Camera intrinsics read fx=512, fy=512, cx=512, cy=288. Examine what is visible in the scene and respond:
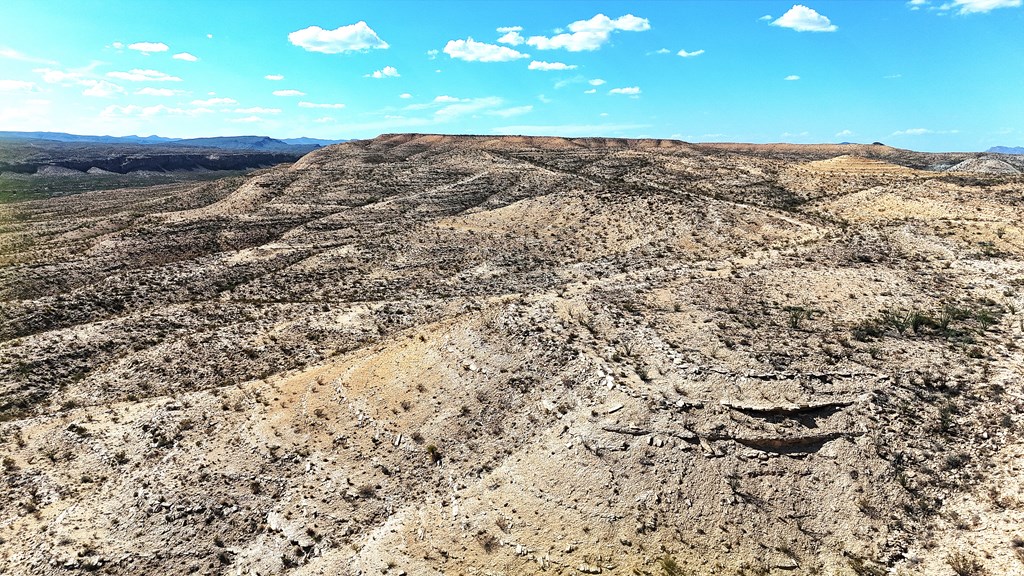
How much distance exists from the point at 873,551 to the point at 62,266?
1758 inches

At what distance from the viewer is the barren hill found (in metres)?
12.3

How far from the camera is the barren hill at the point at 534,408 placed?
12266 millimetres

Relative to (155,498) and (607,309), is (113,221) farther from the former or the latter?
(607,309)

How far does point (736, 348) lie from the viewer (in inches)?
727

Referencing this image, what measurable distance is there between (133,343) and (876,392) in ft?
99.7

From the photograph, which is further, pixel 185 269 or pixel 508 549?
pixel 185 269

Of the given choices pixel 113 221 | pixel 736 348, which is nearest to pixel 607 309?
pixel 736 348

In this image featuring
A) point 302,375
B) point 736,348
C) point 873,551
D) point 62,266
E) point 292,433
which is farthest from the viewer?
point 62,266

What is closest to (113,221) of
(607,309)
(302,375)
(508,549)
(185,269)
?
(185,269)

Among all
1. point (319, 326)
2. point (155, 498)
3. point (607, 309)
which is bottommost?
point (155, 498)

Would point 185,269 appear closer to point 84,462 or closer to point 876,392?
point 84,462

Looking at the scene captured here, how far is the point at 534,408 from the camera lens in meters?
16.8

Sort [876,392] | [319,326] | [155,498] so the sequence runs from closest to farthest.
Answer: [155,498] → [876,392] → [319,326]

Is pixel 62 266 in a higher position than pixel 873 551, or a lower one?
higher
